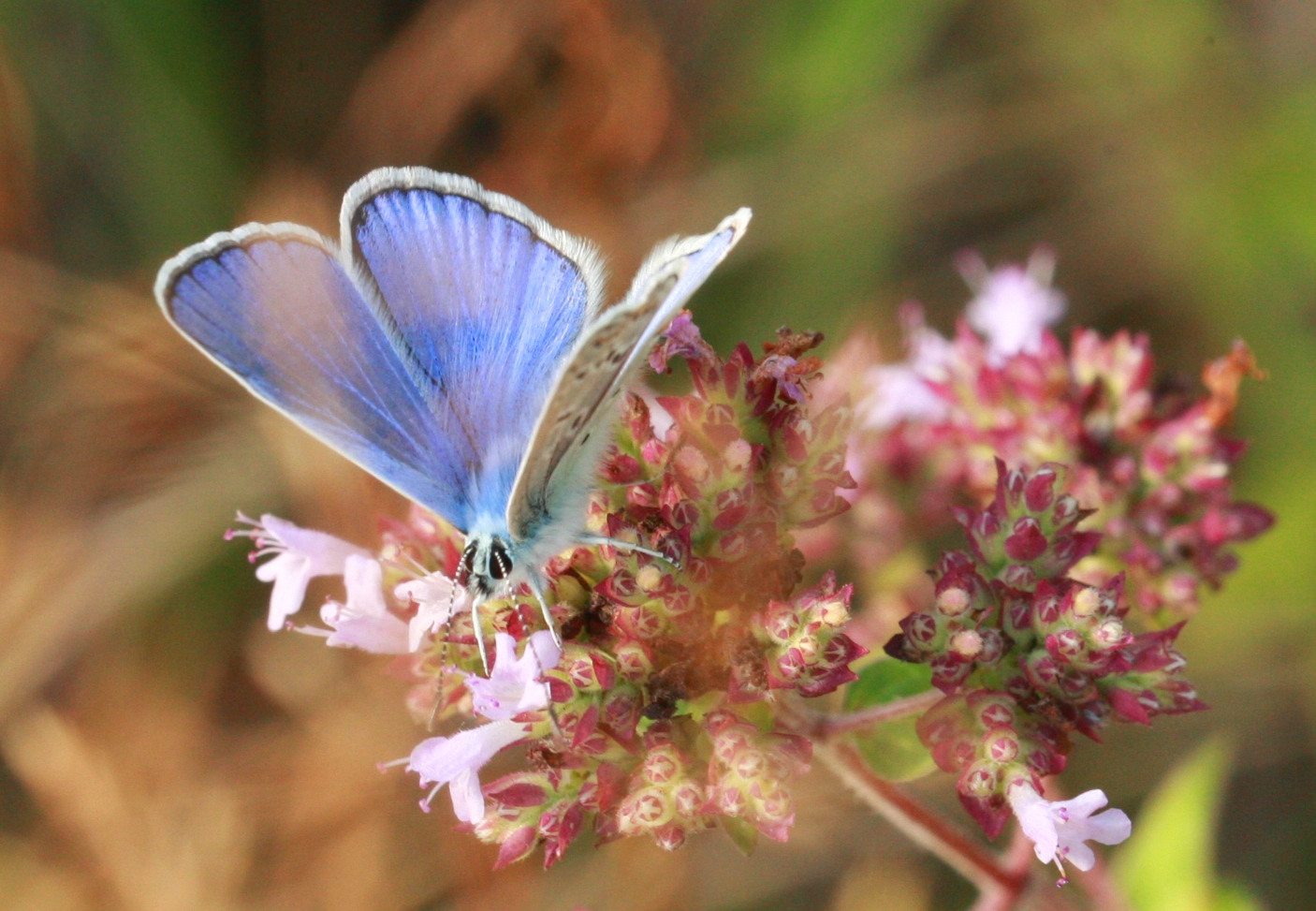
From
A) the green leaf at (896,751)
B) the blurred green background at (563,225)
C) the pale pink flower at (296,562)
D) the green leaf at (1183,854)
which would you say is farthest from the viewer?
the blurred green background at (563,225)

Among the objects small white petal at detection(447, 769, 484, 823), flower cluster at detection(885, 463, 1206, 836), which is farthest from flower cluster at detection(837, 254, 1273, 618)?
small white petal at detection(447, 769, 484, 823)

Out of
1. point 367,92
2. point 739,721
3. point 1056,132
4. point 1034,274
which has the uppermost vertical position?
point 1056,132

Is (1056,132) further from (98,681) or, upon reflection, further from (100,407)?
(98,681)

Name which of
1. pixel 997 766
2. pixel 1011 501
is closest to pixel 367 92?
pixel 1011 501

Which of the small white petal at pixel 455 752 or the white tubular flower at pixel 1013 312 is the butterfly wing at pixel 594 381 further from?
the white tubular flower at pixel 1013 312

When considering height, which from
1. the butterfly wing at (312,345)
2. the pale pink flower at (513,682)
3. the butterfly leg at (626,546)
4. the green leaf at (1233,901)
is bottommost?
the green leaf at (1233,901)

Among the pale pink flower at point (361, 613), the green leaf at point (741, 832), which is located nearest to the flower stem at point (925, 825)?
the green leaf at point (741, 832)

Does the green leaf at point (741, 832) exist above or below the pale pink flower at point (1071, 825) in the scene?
below
